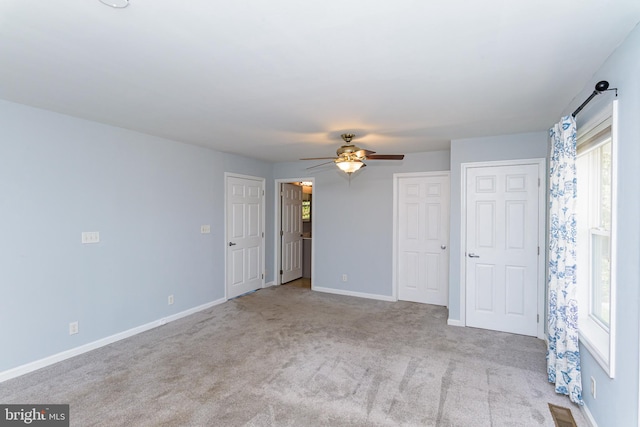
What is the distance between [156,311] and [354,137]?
3322 millimetres

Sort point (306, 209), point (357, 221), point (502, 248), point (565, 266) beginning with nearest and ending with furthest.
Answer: point (565, 266), point (502, 248), point (357, 221), point (306, 209)

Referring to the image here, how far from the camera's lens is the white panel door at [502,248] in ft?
12.8

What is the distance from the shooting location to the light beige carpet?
92.4 inches

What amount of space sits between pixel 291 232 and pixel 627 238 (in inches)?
215

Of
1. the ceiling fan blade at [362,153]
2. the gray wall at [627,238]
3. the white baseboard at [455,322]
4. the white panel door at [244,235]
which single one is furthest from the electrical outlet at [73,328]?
the gray wall at [627,238]

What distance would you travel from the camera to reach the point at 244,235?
5645mm

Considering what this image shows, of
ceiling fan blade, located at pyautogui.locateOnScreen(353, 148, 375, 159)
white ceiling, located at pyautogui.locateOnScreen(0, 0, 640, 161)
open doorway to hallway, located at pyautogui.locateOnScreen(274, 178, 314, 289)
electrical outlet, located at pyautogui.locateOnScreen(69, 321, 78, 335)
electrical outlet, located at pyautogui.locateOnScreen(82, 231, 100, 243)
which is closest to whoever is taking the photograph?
white ceiling, located at pyautogui.locateOnScreen(0, 0, 640, 161)

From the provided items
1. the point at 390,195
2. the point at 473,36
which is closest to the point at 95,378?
the point at 473,36

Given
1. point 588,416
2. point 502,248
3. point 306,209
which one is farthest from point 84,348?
point 306,209

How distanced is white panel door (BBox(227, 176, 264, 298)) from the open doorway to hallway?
0.44 metres

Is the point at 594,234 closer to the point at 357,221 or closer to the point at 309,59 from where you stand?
the point at 309,59

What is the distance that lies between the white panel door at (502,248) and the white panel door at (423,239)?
0.85m

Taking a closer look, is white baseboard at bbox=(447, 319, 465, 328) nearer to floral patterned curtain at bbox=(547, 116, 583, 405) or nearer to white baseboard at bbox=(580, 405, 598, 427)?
floral patterned curtain at bbox=(547, 116, 583, 405)

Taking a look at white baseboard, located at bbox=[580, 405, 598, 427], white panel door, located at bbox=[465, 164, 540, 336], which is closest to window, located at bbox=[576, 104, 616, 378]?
white baseboard, located at bbox=[580, 405, 598, 427]
